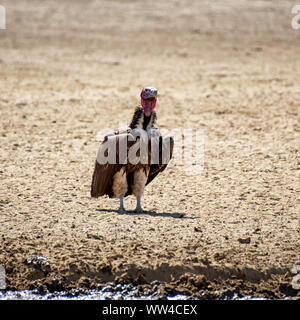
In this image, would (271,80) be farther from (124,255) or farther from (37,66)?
(124,255)

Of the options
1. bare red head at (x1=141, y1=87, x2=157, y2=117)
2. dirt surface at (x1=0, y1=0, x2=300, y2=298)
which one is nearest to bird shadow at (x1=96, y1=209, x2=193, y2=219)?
dirt surface at (x1=0, y1=0, x2=300, y2=298)

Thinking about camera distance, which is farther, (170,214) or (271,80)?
(271,80)

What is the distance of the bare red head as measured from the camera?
20.8 feet

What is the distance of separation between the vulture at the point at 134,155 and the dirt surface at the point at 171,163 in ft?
0.90

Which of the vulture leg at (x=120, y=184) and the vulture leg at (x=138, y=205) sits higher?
the vulture leg at (x=120, y=184)

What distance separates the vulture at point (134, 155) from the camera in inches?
248

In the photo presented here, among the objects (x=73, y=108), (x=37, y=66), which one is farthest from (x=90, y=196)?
(x=37, y=66)

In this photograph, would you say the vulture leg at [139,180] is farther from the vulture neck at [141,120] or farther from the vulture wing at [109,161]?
the vulture neck at [141,120]

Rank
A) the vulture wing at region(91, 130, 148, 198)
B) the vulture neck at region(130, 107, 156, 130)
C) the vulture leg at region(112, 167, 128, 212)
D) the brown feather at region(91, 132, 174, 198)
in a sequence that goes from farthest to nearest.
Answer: the vulture leg at region(112, 167, 128, 212) → the brown feather at region(91, 132, 174, 198) → the vulture neck at region(130, 107, 156, 130) → the vulture wing at region(91, 130, 148, 198)

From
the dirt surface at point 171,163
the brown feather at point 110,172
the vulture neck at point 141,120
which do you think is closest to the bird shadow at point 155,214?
the dirt surface at point 171,163

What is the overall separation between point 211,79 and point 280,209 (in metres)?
6.61

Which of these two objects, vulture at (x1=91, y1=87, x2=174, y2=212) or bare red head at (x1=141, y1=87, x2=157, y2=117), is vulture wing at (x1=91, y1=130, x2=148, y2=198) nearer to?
vulture at (x1=91, y1=87, x2=174, y2=212)

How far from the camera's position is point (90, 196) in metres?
7.22

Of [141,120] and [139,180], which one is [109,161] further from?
[141,120]
